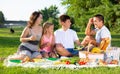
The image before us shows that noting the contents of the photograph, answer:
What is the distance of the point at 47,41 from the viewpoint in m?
10.7

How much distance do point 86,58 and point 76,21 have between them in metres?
34.0

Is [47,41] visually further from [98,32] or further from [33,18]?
[98,32]

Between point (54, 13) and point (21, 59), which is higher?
point (21, 59)

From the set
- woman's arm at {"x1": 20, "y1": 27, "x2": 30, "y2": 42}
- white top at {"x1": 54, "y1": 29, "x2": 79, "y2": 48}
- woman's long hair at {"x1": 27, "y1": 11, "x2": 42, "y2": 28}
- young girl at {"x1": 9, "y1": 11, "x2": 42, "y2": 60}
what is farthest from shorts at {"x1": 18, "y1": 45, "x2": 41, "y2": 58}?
white top at {"x1": 54, "y1": 29, "x2": 79, "y2": 48}

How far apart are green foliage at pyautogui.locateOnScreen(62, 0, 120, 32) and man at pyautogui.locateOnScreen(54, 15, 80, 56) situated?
2814cm

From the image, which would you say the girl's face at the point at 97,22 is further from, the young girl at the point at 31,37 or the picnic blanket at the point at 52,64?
the young girl at the point at 31,37

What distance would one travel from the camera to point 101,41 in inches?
415

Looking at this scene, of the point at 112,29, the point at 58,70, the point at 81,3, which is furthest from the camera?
the point at 81,3

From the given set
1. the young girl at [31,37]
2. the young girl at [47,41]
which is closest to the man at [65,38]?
the young girl at [47,41]

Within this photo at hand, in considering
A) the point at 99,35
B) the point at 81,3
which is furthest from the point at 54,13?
the point at 99,35

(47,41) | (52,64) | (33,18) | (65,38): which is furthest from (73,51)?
(52,64)

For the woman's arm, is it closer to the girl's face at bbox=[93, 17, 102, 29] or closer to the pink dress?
the pink dress

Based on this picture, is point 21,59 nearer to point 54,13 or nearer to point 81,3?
point 81,3

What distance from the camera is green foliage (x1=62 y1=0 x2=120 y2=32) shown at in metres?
39.6
